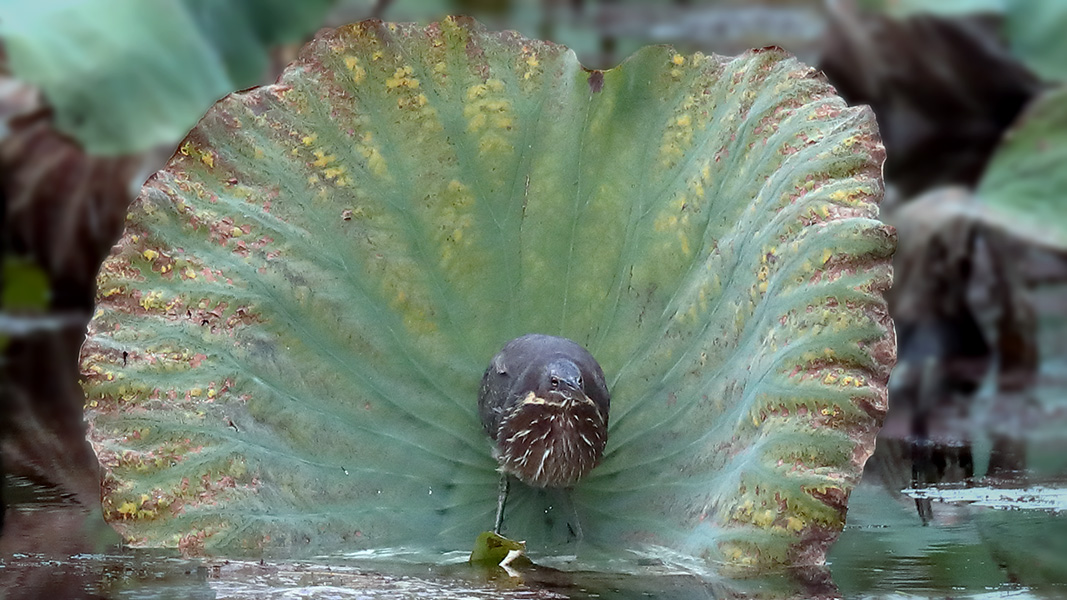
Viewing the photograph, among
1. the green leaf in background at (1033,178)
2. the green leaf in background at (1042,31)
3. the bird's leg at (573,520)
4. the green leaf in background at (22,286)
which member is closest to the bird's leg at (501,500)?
the bird's leg at (573,520)

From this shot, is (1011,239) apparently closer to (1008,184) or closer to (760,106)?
(1008,184)

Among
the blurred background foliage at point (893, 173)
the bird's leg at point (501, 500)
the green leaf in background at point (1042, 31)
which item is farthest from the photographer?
the green leaf in background at point (1042, 31)

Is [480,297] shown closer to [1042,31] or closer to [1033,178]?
[1033,178]

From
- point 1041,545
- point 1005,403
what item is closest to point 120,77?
point 1005,403

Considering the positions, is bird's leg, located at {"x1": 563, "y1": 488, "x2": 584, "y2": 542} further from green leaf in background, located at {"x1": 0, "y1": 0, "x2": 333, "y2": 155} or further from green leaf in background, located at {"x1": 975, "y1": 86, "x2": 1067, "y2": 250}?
green leaf in background, located at {"x1": 0, "y1": 0, "x2": 333, "y2": 155}

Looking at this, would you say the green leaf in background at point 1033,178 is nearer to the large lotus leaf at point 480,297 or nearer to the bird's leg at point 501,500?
the large lotus leaf at point 480,297

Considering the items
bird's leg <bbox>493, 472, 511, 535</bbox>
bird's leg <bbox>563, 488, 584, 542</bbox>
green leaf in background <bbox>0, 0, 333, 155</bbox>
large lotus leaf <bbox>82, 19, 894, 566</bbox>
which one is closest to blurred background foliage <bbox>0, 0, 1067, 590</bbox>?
green leaf in background <bbox>0, 0, 333, 155</bbox>
